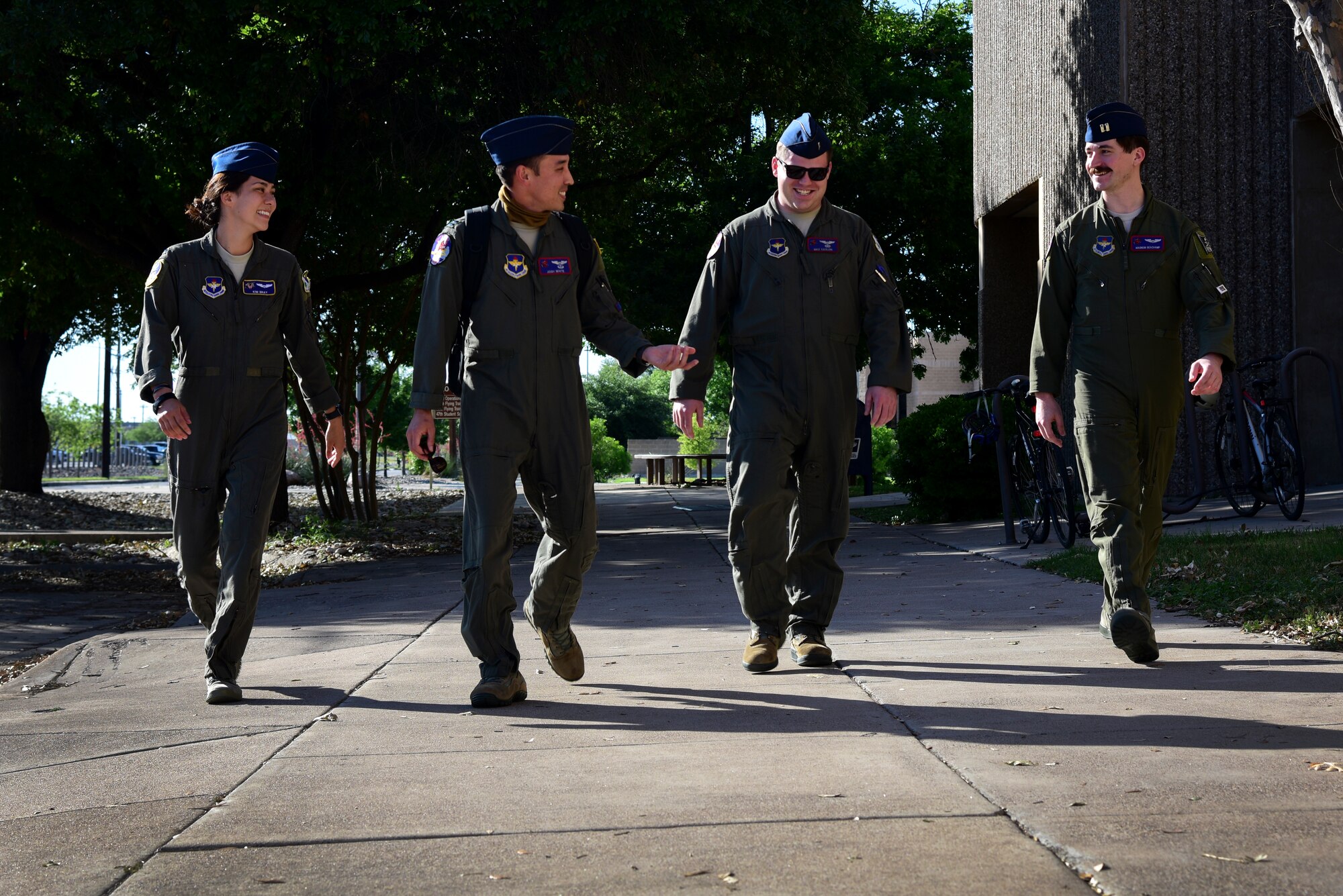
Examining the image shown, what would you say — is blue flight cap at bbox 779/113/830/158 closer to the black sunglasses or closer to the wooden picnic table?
the black sunglasses

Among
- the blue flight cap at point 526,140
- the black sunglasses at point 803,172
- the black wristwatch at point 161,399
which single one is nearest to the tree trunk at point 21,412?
the black wristwatch at point 161,399

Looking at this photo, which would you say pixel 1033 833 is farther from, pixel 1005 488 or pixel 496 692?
pixel 1005 488

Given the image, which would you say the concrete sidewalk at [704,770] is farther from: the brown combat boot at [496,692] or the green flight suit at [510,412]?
the green flight suit at [510,412]

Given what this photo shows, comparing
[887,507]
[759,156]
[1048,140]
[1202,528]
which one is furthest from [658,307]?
[1202,528]

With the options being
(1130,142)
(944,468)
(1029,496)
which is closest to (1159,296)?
(1130,142)

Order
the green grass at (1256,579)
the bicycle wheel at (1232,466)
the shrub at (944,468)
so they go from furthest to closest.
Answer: the shrub at (944,468) → the bicycle wheel at (1232,466) → the green grass at (1256,579)

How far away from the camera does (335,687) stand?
5.24 metres

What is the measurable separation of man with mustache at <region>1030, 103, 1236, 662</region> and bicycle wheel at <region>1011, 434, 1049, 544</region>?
455cm

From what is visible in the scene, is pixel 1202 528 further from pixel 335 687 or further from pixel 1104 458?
pixel 335 687

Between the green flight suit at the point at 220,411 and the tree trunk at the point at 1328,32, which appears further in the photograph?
the tree trunk at the point at 1328,32

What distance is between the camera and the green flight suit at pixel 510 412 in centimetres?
461

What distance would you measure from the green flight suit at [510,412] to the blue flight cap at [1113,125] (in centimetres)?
199

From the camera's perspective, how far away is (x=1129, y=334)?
16.5 feet

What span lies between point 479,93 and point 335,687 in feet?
31.2
